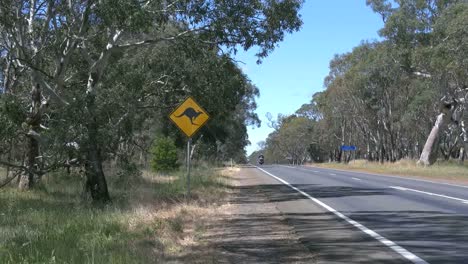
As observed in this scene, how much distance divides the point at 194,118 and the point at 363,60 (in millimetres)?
43123

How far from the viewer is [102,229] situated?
10.8 meters

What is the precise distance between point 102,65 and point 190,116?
Result: 348cm

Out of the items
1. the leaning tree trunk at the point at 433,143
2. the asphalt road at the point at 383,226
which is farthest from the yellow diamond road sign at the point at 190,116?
the leaning tree trunk at the point at 433,143

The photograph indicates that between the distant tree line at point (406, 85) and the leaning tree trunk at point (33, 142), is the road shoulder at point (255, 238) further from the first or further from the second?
the distant tree line at point (406, 85)

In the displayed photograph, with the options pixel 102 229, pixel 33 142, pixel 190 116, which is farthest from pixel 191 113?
pixel 33 142

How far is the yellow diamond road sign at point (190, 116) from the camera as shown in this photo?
17062mm

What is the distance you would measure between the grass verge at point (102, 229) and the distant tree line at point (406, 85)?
2929 cm

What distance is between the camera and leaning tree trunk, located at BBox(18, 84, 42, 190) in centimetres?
1875

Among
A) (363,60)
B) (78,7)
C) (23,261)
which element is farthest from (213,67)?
(363,60)

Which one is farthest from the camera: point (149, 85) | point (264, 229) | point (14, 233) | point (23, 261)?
point (149, 85)

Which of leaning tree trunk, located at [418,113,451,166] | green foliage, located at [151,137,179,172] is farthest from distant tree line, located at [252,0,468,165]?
green foliage, located at [151,137,179,172]

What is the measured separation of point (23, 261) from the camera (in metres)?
7.59

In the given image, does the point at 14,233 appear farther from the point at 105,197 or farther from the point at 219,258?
the point at 105,197

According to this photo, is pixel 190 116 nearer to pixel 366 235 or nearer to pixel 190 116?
pixel 190 116
